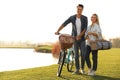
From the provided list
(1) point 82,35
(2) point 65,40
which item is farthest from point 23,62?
(2) point 65,40

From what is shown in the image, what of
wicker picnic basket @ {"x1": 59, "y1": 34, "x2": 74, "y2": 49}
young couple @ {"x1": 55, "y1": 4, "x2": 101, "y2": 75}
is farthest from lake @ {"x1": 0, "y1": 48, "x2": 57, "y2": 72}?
wicker picnic basket @ {"x1": 59, "y1": 34, "x2": 74, "y2": 49}

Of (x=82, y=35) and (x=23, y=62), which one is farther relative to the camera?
(x=23, y=62)

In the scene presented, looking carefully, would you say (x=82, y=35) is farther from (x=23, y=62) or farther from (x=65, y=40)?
(x=23, y=62)

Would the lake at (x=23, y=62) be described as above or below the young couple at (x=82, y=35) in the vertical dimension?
below

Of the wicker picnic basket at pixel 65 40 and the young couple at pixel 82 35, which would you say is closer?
the wicker picnic basket at pixel 65 40

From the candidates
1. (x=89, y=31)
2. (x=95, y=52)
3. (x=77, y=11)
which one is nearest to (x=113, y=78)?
(x=95, y=52)

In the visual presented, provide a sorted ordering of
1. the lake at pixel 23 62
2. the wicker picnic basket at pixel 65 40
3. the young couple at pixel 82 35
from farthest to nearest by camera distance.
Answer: the lake at pixel 23 62, the young couple at pixel 82 35, the wicker picnic basket at pixel 65 40

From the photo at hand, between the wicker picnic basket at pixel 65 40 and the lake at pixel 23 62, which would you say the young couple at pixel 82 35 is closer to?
the wicker picnic basket at pixel 65 40

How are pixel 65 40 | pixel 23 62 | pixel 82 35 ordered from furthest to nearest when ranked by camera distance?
1. pixel 23 62
2. pixel 82 35
3. pixel 65 40

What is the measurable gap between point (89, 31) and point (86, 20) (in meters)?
0.58

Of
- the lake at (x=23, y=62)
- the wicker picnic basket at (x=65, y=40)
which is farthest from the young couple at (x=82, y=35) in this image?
the lake at (x=23, y=62)

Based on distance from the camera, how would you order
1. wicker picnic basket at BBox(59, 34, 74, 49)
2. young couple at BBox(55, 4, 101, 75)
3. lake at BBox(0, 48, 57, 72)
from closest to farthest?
wicker picnic basket at BBox(59, 34, 74, 49), young couple at BBox(55, 4, 101, 75), lake at BBox(0, 48, 57, 72)

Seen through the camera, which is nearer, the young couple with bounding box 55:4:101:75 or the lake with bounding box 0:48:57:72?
the young couple with bounding box 55:4:101:75

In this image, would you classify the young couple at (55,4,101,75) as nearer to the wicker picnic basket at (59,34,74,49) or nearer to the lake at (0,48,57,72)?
the wicker picnic basket at (59,34,74,49)
